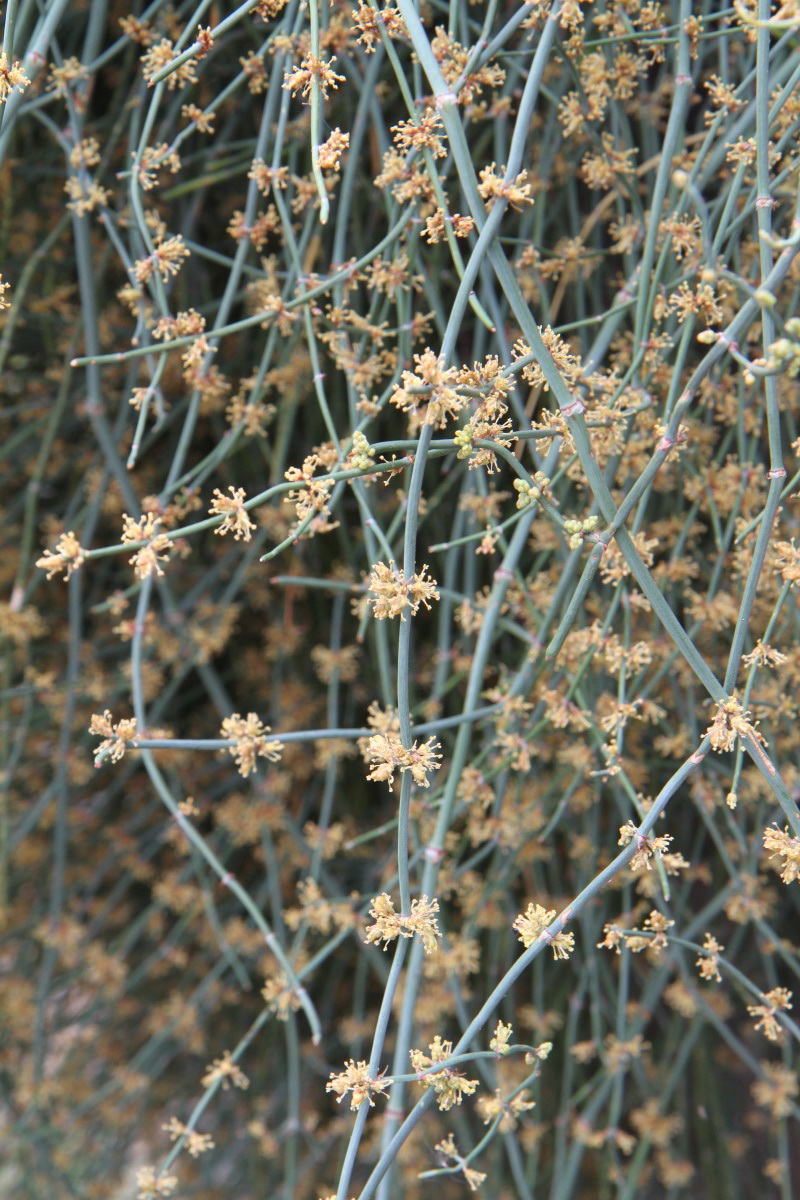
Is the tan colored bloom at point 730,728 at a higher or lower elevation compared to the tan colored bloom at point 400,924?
higher

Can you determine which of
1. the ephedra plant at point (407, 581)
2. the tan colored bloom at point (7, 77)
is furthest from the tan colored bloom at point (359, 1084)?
the tan colored bloom at point (7, 77)

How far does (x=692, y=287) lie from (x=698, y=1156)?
31.6 inches

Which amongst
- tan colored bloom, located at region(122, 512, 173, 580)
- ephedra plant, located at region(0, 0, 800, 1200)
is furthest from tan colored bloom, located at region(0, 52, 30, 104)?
tan colored bloom, located at region(122, 512, 173, 580)

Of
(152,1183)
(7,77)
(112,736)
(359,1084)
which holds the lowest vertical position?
(152,1183)

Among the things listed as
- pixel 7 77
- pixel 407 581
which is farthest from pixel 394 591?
pixel 7 77

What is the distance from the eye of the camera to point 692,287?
1.89ft

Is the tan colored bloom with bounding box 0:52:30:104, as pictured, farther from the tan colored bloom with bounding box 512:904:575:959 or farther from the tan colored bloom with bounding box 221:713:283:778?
the tan colored bloom with bounding box 512:904:575:959

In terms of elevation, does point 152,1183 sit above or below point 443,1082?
below

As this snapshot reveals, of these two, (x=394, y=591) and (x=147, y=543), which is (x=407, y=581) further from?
(x=147, y=543)

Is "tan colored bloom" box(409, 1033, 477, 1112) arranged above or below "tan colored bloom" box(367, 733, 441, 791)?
below

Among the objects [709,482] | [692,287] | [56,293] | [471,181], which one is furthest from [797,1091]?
[56,293]

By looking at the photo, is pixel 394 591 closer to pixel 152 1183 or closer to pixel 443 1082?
pixel 443 1082

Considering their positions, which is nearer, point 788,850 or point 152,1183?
point 788,850

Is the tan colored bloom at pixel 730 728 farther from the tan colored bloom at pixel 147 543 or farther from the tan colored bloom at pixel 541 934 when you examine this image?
the tan colored bloom at pixel 147 543
